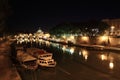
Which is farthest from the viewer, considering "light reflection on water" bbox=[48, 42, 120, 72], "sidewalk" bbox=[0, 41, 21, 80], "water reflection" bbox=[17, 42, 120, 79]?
"light reflection on water" bbox=[48, 42, 120, 72]

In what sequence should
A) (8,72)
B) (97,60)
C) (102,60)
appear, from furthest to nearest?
(97,60), (102,60), (8,72)

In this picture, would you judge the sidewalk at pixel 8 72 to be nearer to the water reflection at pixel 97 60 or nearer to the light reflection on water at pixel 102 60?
the water reflection at pixel 97 60

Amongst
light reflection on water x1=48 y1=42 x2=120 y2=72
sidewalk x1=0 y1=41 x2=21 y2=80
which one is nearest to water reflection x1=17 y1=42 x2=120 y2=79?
light reflection on water x1=48 y1=42 x2=120 y2=72

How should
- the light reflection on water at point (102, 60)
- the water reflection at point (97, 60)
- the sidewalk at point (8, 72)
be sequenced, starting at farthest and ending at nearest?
the light reflection on water at point (102, 60)
the water reflection at point (97, 60)
the sidewalk at point (8, 72)

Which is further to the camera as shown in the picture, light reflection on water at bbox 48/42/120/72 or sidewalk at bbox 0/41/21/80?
light reflection on water at bbox 48/42/120/72

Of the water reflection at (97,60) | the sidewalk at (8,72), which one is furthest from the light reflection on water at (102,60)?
the sidewalk at (8,72)

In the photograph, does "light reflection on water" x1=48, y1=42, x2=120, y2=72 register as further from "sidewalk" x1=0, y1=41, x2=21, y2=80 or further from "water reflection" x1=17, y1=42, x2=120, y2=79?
"sidewalk" x1=0, y1=41, x2=21, y2=80

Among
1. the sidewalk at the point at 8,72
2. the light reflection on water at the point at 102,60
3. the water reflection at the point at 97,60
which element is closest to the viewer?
the sidewalk at the point at 8,72

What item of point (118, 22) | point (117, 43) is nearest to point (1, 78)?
point (117, 43)

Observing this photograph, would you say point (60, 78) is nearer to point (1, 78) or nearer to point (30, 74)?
point (30, 74)

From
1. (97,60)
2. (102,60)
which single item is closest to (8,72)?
(97,60)

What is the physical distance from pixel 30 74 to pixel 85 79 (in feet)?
27.1

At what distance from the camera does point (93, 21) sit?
108 metres

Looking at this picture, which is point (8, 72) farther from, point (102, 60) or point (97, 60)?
point (102, 60)
